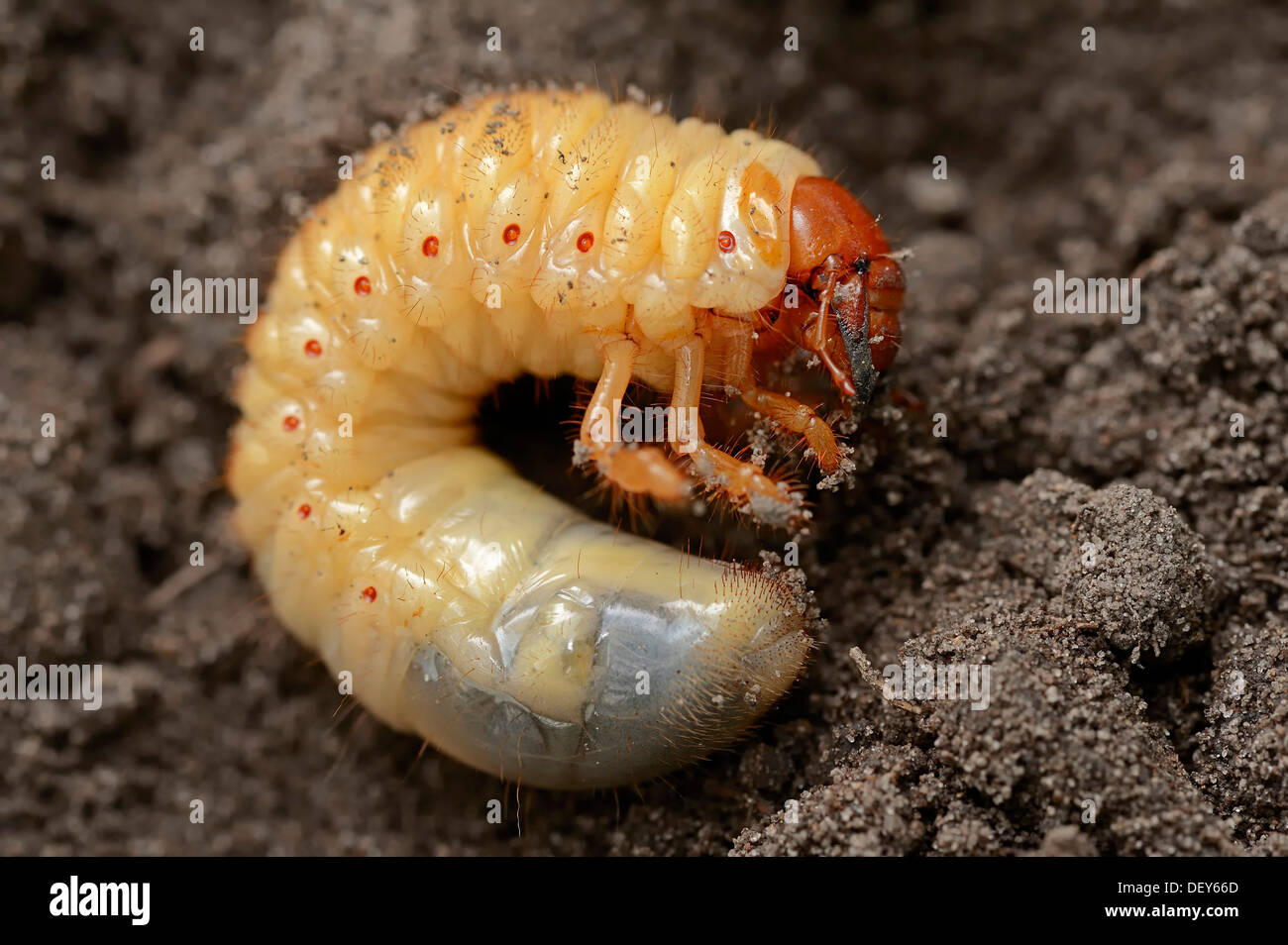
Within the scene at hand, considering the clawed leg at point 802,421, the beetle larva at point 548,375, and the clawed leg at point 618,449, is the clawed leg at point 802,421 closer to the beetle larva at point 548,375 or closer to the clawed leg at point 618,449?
the beetle larva at point 548,375

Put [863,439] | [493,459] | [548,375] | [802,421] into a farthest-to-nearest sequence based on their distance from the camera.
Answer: [493,459]
[548,375]
[863,439]
[802,421]

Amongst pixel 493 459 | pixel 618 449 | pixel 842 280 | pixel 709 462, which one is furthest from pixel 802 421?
pixel 493 459

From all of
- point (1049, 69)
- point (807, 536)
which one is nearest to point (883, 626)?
point (807, 536)

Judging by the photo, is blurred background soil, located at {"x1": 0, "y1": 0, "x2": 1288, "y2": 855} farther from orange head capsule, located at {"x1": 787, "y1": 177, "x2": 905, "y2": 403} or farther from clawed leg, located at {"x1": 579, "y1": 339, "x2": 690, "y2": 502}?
clawed leg, located at {"x1": 579, "y1": 339, "x2": 690, "y2": 502}

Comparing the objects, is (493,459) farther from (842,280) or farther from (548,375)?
(842,280)

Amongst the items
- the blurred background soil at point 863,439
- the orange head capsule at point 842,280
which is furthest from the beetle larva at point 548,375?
the blurred background soil at point 863,439

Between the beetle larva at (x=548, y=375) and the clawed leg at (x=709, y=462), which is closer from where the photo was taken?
the clawed leg at (x=709, y=462)

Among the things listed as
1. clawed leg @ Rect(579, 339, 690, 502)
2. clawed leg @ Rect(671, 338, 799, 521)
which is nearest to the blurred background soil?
clawed leg @ Rect(671, 338, 799, 521)
